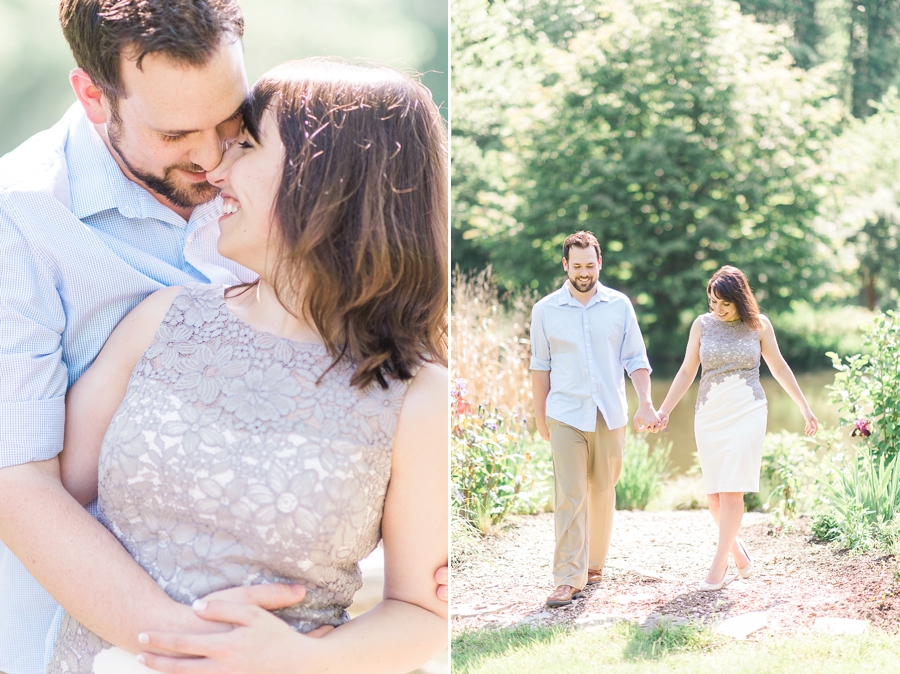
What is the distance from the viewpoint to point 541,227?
27.2 feet

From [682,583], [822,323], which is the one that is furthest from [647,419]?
[822,323]

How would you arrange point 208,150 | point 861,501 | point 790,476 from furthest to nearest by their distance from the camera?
1. point 790,476
2. point 861,501
3. point 208,150

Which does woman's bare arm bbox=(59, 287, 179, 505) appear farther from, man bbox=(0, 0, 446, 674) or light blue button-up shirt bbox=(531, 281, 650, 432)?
light blue button-up shirt bbox=(531, 281, 650, 432)

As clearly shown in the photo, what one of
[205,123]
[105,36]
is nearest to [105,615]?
[205,123]

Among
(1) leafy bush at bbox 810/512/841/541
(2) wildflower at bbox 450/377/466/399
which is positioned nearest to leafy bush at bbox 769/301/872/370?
(1) leafy bush at bbox 810/512/841/541

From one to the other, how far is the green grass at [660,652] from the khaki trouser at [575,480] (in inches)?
7.9

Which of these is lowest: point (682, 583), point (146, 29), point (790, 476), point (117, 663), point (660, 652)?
point (660, 652)

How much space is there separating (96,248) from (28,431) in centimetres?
29

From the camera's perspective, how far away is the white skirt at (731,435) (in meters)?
2.78

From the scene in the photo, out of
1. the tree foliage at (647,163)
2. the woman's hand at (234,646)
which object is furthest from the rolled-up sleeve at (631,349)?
the tree foliage at (647,163)

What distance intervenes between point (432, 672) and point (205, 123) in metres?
1.93

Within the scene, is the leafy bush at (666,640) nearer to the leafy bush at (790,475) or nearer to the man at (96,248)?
the leafy bush at (790,475)

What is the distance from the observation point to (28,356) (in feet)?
4.00

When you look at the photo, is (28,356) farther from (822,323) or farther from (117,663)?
(822,323)
